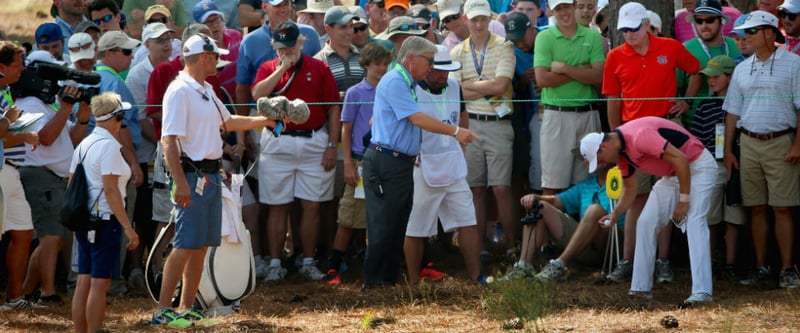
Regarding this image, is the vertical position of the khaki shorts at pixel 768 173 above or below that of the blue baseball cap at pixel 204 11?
below

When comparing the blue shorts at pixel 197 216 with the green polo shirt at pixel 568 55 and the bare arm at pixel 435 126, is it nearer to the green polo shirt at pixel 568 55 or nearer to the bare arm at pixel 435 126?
the bare arm at pixel 435 126

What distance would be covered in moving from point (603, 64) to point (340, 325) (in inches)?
139

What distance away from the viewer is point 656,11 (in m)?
11.1

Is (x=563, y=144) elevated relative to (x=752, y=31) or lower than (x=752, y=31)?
lower

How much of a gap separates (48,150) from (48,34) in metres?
1.37

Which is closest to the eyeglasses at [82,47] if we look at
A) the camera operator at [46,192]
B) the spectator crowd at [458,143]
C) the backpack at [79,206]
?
the spectator crowd at [458,143]

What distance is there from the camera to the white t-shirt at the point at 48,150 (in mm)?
9758

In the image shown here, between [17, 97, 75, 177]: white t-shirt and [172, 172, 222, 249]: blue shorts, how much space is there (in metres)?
2.13

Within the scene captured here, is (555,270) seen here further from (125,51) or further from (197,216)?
(125,51)

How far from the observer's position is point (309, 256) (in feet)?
35.6

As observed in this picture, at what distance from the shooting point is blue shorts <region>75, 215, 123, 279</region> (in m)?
8.08

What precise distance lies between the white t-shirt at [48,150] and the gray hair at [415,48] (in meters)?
2.75

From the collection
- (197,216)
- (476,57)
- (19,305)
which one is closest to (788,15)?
(476,57)

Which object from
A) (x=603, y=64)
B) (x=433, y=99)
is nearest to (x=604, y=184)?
(x=603, y=64)
